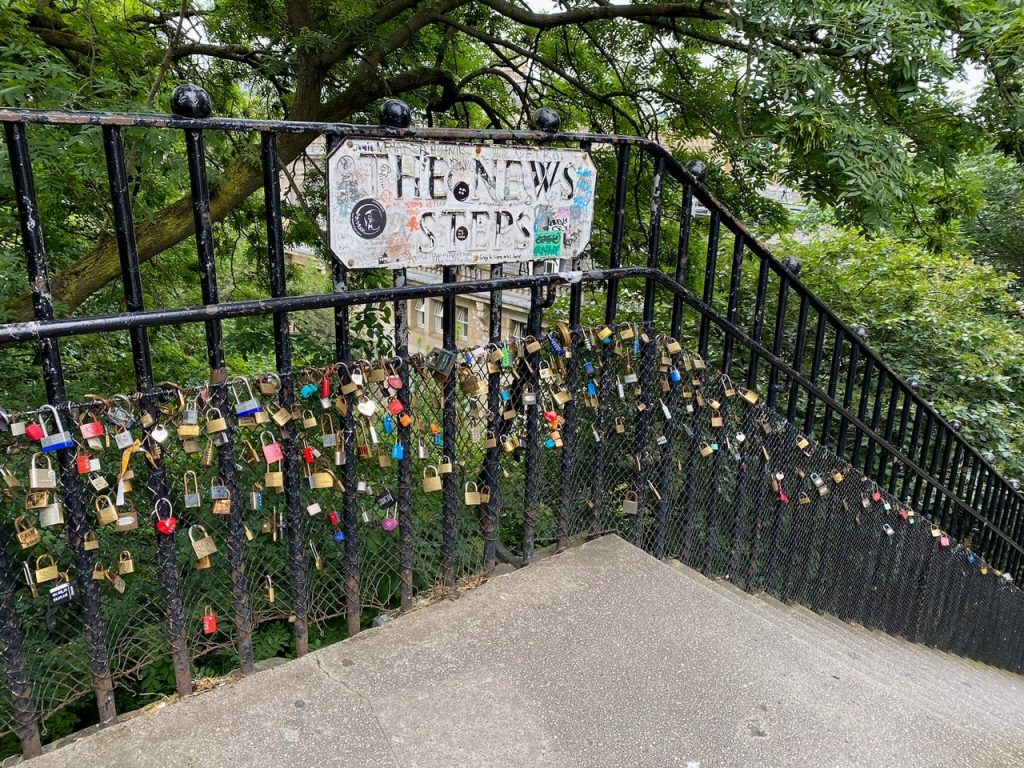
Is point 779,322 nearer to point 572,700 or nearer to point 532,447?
point 532,447

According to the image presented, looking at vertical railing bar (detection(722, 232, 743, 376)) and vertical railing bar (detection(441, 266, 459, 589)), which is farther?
vertical railing bar (detection(722, 232, 743, 376))

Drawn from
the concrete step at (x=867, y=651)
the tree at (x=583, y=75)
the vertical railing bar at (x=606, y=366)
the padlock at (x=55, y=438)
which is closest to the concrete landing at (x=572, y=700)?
the concrete step at (x=867, y=651)

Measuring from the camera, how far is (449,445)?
2.38 m

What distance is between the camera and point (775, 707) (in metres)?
2.12

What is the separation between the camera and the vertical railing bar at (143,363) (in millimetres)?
1596

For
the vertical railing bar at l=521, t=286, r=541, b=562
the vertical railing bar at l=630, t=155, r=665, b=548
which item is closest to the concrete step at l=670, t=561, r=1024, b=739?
the vertical railing bar at l=630, t=155, r=665, b=548

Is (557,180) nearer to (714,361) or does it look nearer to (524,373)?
(524,373)

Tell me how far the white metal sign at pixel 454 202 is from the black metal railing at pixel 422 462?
7 cm

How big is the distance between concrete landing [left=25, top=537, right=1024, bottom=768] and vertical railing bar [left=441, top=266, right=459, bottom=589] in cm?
16

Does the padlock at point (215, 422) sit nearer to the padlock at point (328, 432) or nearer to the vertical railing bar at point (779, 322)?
the padlock at point (328, 432)

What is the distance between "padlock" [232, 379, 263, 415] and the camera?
6.07ft

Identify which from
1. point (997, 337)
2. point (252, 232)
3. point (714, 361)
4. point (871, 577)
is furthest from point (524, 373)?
point (997, 337)

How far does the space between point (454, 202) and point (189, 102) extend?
784mm

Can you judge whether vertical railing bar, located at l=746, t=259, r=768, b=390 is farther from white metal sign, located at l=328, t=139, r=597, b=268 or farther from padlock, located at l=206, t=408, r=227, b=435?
padlock, located at l=206, t=408, r=227, b=435
